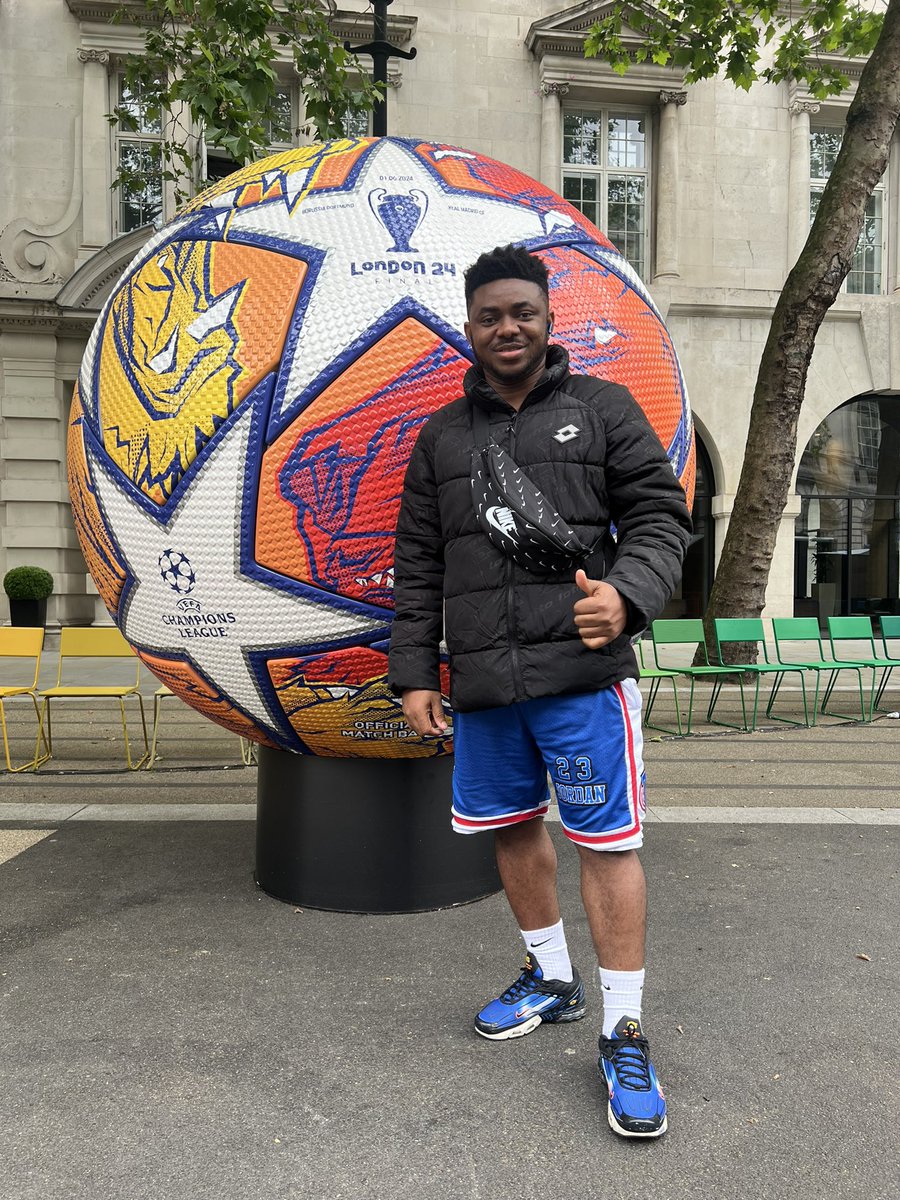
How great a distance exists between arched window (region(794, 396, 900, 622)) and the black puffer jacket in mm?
17127

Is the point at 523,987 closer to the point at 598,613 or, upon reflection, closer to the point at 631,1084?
the point at 631,1084

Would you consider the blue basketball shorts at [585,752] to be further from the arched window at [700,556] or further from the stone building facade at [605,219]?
the arched window at [700,556]

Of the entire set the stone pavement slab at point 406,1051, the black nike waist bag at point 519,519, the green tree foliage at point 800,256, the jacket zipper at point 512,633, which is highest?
the green tree foliage at point 800,256

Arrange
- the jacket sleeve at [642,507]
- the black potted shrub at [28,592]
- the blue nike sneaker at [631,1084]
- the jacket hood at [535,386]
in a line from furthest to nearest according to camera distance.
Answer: the black potted shrub at [28,592], the jacket hood at [535,386], the jacket sleeve at [642,507], the blue nike sneaker at [631,1084]

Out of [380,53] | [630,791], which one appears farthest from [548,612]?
[380,53]

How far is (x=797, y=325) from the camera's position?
10.1m

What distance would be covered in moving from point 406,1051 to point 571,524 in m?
1.44

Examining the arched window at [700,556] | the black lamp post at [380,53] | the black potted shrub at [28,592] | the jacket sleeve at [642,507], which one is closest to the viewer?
the jacket sleeve at [642,507]

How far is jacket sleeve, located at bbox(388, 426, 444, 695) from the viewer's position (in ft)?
8.41

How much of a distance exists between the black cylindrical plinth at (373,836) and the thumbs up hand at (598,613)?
1.37 meters

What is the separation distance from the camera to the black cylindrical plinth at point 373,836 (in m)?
3.40

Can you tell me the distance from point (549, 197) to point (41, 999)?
3071 mm

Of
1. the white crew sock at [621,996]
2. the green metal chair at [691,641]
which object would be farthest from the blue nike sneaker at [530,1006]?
the green metal chair at [691,641]

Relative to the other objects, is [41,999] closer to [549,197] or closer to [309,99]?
[549,197]
